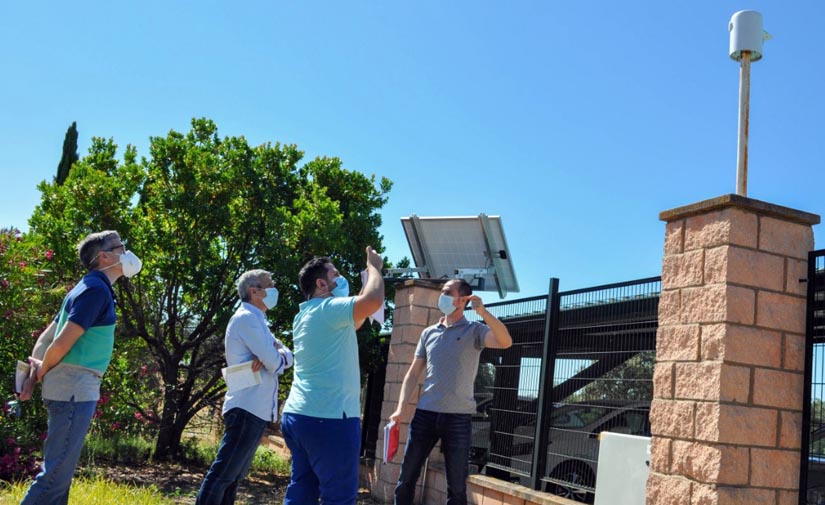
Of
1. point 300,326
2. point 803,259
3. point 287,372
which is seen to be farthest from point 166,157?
point 803,259

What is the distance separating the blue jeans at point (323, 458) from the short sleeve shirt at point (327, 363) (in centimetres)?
6

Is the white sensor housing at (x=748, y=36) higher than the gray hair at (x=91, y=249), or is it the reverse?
the white sensor housing at (x=748, y=36)

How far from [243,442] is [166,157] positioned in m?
6.96

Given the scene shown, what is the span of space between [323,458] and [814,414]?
2.63 meters

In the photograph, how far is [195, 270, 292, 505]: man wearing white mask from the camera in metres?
4.66

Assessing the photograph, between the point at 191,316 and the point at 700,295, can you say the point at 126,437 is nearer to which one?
the point at 191,316

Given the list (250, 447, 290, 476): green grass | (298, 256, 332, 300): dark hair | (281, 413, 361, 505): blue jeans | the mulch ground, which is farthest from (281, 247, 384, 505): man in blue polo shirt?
(250, 447, 290, 476): green grass

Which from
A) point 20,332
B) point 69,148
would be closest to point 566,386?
point 20,332

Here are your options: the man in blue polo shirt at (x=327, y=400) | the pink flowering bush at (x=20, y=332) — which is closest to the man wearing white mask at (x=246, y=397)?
the man in blue polo shirt at (x=327, y=400)

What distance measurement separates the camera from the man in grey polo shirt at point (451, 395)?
203 inches

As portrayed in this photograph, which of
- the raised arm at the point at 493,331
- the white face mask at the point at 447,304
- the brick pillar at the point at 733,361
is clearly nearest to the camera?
the brick pillar at the point at 733,361

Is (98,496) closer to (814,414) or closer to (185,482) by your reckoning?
(185,482)

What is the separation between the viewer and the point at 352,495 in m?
3.89

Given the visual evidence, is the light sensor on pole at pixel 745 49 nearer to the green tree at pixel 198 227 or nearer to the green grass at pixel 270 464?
the green tree at pixel 198 227
